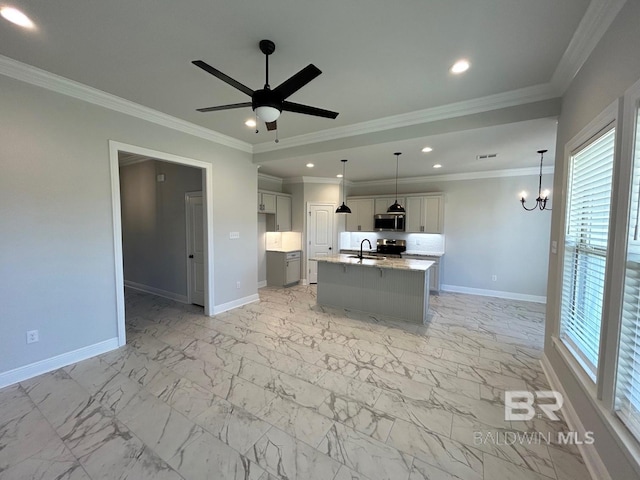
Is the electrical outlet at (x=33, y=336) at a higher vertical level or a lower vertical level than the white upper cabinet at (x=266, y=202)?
lower

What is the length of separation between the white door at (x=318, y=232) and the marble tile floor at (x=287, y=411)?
3.11 meters

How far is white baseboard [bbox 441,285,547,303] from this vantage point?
538cm

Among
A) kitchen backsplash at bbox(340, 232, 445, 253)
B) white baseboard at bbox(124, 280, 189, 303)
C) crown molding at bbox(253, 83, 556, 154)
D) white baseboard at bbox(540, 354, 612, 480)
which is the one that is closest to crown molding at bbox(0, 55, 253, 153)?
crown molding at bbox(253, 83, 556, 154)

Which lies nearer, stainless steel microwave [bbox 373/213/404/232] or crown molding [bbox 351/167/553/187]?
crown molding [bbox 351/167/553/187]

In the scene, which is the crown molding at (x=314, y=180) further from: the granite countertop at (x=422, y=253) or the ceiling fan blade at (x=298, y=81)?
the ceiling fan blade at (x=298, y=81)

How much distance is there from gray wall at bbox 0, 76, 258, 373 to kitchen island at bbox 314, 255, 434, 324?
10.4ft

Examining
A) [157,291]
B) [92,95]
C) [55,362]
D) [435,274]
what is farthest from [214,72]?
[435,274]

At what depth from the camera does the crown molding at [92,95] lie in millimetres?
2416

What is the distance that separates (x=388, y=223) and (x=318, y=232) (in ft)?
5.89

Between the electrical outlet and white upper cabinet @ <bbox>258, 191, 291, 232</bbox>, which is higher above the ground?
white upper cabinet @ <bbox>258, 191, 291, 232</bbox>

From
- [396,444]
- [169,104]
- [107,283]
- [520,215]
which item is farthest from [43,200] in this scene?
[520,215]

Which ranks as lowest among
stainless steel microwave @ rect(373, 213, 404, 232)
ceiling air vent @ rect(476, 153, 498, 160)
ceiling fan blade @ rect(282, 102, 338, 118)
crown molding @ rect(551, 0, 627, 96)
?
stainless steel microwave @ rect(373, 213, 404, 232)

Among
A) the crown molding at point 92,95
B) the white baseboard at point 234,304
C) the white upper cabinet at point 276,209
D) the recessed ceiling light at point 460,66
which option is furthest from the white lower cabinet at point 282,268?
the recessed ceiling light at point 460,66

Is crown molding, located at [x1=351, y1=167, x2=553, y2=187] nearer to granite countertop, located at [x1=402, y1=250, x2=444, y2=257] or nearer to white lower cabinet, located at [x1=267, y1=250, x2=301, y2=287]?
granite countertop, located at [x1=402, y1=250, x2=444, y2=257]
